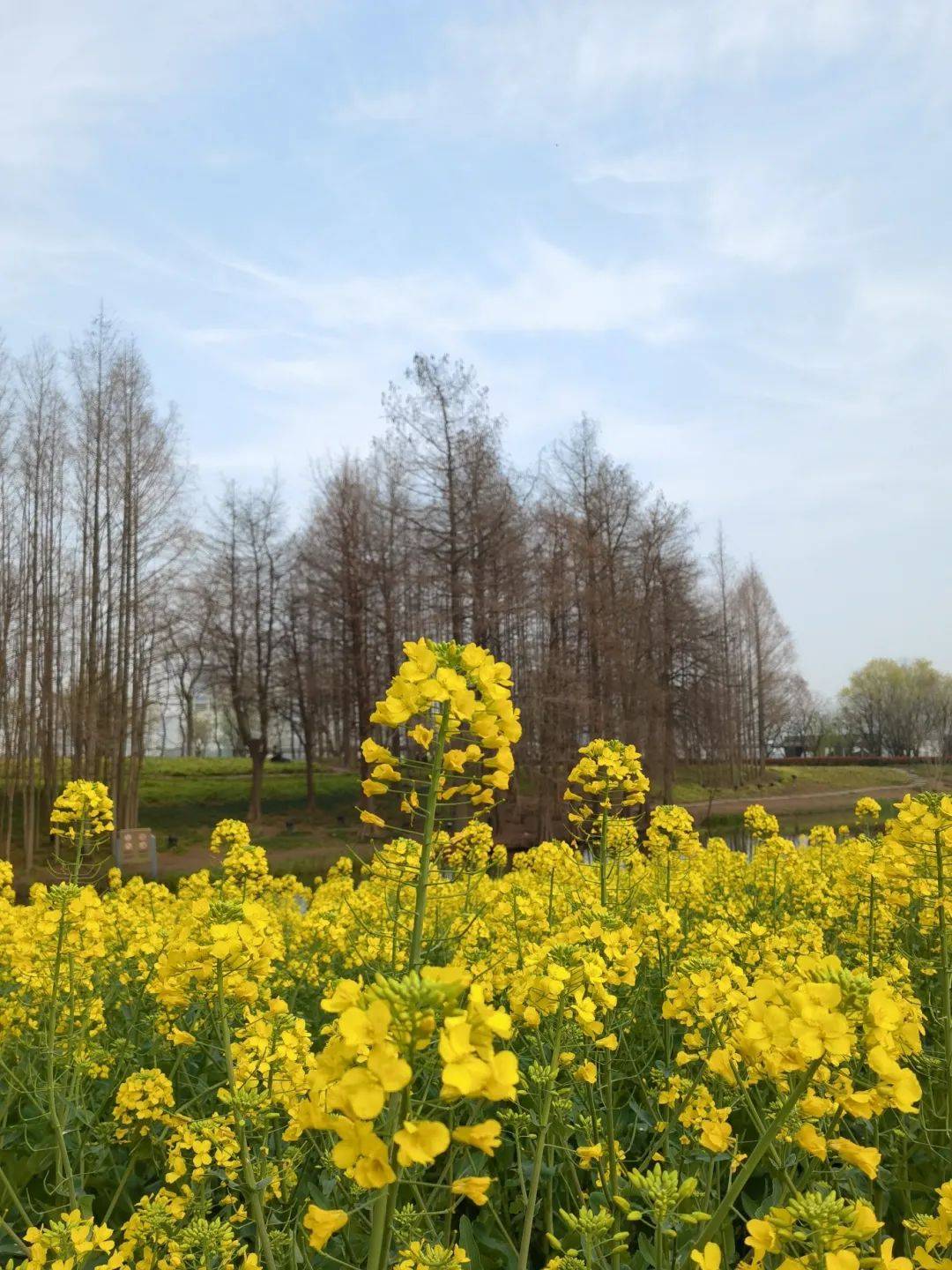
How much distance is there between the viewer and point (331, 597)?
82.3 feet

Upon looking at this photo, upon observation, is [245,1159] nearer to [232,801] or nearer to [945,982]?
[945,982]

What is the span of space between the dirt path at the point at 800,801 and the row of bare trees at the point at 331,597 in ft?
6.86

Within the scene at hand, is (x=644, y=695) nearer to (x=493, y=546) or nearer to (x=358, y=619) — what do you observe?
(x=493, y=546)

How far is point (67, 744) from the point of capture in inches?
801

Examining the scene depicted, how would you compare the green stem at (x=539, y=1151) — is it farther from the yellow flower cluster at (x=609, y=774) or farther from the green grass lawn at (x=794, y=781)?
the green grass lawn at (x=794, y=781)

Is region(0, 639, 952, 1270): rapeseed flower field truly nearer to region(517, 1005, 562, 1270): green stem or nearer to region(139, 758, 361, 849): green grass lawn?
region(517, 1005, 562, 1270): green stem

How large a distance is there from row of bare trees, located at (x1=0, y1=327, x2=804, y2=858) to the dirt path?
209 centimetres

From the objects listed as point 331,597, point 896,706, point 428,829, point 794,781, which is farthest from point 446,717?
point 896,706

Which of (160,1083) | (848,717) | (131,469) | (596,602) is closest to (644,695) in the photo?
(596,602)

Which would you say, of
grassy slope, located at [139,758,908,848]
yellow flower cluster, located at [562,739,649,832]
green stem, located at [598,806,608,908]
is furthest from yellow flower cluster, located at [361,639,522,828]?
grassy slope, located at [139,758,908,848]

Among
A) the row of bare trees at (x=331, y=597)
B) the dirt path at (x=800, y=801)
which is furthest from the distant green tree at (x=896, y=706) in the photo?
the row of bare trees at (x=331, y=597)

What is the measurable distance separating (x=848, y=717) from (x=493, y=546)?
52.1 meters

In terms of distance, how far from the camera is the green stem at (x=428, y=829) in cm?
184

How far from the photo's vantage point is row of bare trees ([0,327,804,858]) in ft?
63.5
